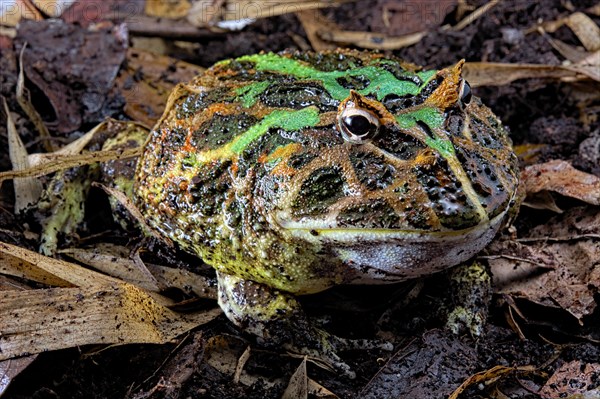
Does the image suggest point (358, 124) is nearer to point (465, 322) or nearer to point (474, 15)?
point (465, 322)

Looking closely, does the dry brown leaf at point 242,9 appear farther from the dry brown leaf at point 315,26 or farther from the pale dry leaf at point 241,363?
the pale dry leaf at point 241,363

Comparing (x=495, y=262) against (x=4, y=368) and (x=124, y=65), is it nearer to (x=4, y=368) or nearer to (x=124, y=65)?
(x=4, y=368)

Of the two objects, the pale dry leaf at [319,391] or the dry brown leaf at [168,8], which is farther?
the dry brown leaf at [168,8]

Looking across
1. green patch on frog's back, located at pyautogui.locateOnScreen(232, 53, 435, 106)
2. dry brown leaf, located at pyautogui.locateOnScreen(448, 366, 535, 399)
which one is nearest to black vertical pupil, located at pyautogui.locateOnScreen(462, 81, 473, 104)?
green patch on frog's back, located at pyautogui.locateOnScreen(232, 53, 435, 106)

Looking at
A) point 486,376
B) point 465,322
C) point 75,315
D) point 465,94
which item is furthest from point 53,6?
point 486,376

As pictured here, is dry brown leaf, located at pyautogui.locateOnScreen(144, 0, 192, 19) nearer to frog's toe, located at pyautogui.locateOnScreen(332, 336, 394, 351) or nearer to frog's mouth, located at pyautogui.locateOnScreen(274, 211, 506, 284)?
frog's mouth, located at pyautogui.locateOnScreen(274, 211, 506, 284)

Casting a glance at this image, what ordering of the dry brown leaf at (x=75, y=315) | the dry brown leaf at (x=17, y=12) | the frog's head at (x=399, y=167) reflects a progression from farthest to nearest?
the dry brown leaf at (x=17, y=12) → the dry brown leaf at (x=75, y=315) → the frog's head at (x=399, y=167)

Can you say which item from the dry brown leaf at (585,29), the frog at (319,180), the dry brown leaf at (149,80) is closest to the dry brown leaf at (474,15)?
the dry brown leaf at (585,29)
